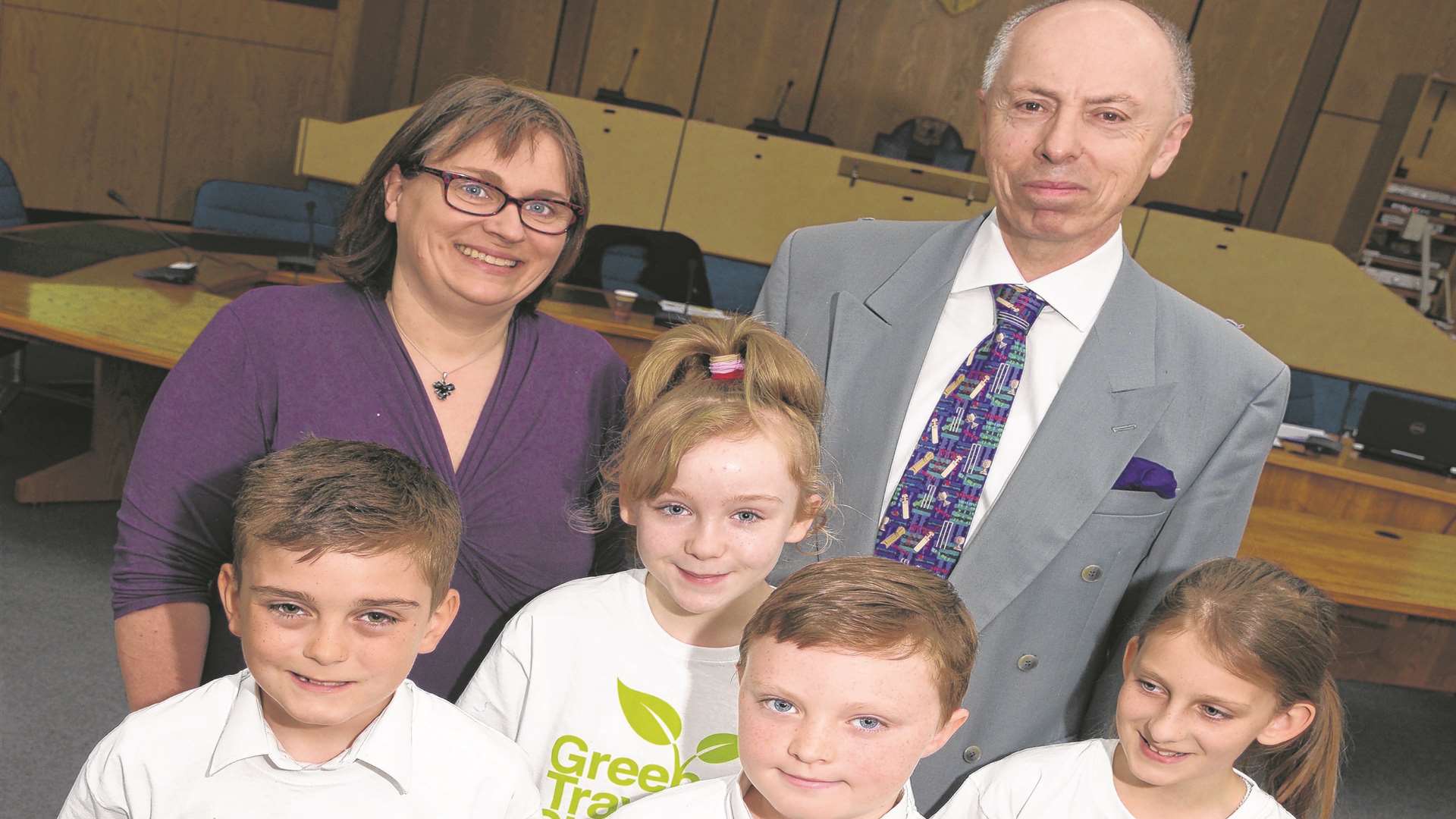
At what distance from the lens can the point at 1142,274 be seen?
165 centimetres

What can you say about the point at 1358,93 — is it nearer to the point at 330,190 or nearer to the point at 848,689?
the point at 330,190

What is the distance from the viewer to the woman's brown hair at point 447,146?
4.95 feet

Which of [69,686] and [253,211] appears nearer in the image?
[69,686]

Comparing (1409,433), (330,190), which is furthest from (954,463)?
(330,190)

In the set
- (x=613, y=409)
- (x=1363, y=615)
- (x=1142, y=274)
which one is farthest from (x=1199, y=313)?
(x=1363, y=615)

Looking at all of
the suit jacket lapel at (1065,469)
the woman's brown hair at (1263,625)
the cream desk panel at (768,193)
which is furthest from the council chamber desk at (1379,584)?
the cream desk panel at (768,193)

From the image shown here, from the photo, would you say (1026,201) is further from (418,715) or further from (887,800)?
(418,715)

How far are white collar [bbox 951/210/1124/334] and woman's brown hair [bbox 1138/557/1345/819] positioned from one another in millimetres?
377

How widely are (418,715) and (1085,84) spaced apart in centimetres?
111

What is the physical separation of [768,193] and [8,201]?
147 inches

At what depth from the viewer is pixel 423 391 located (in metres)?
1.56

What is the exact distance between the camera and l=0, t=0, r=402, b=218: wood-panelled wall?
7027mm

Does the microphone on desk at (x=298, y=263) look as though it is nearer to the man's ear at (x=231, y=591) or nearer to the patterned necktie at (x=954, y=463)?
the man's ear at (x=231, y=591)

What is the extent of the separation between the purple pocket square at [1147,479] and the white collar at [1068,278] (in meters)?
0.20
